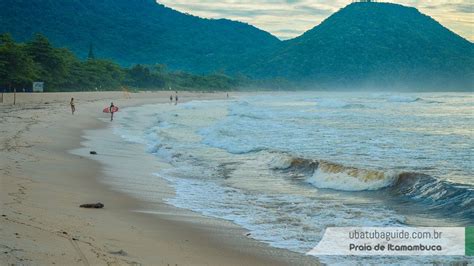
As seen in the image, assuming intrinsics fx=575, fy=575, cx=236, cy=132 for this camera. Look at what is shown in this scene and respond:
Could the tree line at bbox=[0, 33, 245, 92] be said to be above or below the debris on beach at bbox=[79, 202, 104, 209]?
above

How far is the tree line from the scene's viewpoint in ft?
155

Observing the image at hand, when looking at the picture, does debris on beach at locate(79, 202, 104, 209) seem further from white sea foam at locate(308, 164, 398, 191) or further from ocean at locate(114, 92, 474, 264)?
white sea foam at locate(308, 164, 398, 191)

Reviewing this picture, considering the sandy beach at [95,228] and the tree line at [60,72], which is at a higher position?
the tree line at [60,72]

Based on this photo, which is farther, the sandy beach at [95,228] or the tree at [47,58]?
the tree at [47,58]

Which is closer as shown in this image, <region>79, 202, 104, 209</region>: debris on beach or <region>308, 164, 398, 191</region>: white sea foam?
<region>79, 202, 104, 209</region>: debris on beach

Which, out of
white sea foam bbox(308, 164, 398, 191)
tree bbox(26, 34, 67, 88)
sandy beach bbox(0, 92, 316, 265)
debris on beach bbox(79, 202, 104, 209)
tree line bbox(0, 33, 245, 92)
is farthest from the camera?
tree bbox(26, 34, 67, 88)

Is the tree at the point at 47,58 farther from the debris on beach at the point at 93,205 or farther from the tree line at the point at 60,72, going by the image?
the debris on beach at the point at 93,205

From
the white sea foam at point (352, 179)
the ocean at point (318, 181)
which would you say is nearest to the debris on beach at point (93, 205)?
the ocean at point (318, 181)

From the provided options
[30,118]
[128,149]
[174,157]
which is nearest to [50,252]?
[174,157]

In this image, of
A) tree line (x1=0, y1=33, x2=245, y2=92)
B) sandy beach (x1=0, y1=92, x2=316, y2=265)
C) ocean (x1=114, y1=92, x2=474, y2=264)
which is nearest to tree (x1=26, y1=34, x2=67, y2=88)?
tree line (x1=0, y1=33, x2=245, y2=92)

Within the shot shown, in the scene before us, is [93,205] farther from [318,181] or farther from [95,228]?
[318,181]

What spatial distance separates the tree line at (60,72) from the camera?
4738 cm

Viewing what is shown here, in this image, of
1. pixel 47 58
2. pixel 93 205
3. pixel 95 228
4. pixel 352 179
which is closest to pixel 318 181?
pixel 352 179

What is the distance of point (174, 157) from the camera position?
17375 mm
